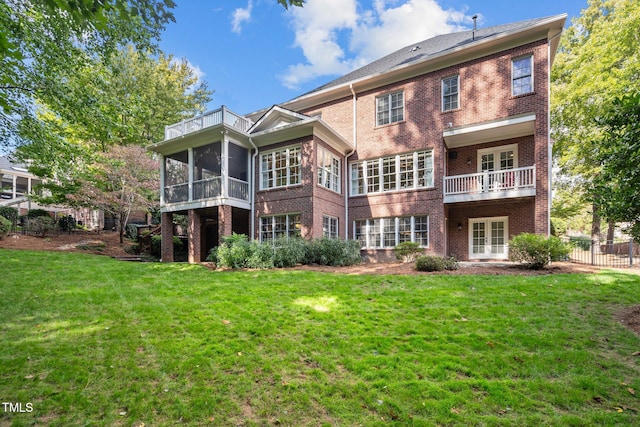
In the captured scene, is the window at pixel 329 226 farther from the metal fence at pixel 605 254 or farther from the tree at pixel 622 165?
the tree at pixel 622 165

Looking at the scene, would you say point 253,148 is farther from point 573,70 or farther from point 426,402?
point 573,70

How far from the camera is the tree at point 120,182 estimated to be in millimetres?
16281

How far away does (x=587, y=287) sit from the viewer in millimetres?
6918

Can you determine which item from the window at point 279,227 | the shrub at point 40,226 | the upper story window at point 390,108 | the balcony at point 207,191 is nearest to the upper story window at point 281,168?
the balcony at point 207,191

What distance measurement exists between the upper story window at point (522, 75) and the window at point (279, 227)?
1018cm

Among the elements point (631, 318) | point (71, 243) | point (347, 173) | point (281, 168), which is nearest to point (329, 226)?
point (347, 173)

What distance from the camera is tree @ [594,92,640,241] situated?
14.9 ft

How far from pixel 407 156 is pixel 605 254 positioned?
344 inches

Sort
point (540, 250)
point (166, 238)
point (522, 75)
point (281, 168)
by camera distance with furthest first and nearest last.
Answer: point (166, 238)
point (281, 168)
point (522, 75)
point (540, 250)

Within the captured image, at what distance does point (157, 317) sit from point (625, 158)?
25.0 ft

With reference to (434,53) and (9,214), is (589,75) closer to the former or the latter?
(434,53)

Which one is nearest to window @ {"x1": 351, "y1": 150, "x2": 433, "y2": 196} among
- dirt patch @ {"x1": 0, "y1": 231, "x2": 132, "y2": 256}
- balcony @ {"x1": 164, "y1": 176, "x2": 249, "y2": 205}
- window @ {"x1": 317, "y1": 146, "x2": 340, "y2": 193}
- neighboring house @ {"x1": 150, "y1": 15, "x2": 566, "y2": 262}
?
neighboring house @ {"x1": 150, "y1": 15, "x2": 566, "y2": 262}

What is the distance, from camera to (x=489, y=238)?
45.6 feet

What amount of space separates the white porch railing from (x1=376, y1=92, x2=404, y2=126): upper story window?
632 cm
